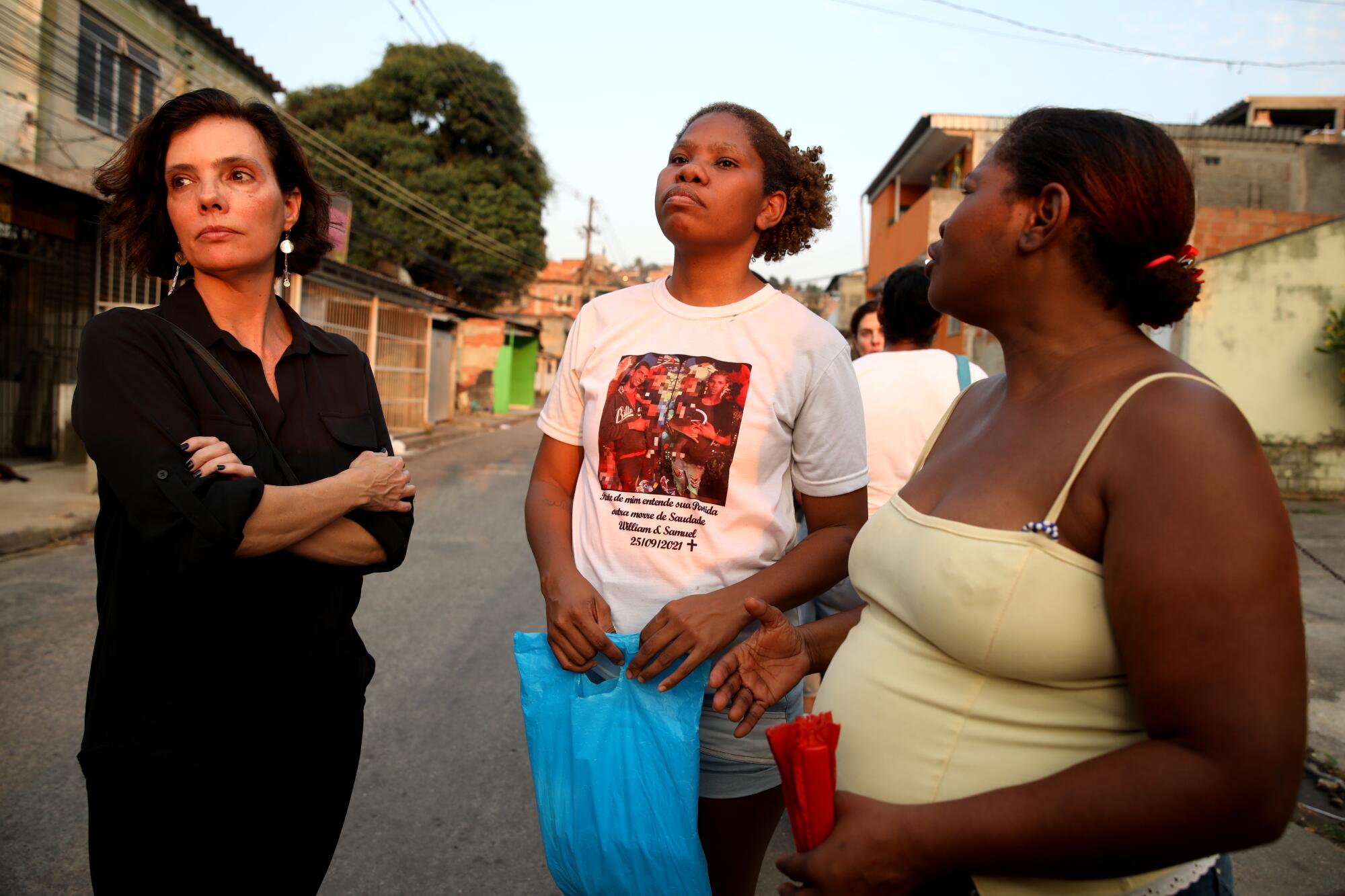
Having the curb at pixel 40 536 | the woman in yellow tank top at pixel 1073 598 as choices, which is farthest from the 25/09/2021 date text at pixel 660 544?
the curb at pixel 40 536

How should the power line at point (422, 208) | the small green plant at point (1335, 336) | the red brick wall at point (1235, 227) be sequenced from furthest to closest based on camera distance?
the power line at point (422, 208)
the red brick wall at point (1235, 227)
the small green plant at point (1335, 336)

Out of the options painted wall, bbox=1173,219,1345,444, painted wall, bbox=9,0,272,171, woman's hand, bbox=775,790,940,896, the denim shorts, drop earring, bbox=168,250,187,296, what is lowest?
the denim shorts

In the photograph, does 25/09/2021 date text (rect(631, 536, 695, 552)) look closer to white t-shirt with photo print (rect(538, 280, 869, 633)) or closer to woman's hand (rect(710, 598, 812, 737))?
white t-shirt with photo print (rect(538, 280, 869, 633))

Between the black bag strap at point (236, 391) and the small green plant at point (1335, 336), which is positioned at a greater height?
the small green plant at point (1335, 336)

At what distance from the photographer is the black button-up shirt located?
4.99ft

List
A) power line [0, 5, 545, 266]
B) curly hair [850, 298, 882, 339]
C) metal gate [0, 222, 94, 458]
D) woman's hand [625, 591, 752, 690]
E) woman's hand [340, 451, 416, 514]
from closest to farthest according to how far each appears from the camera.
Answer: woman's hand [625, 591, 752, 690]
woman's hand [340, 451, 416, 514]
curly hair [850, 298, 882, 339]
metal gate [0, 222, 94, 458]
power line [0, 5, 545, 266]

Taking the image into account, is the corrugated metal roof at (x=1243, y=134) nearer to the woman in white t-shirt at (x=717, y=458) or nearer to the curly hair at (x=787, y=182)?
the curly hair at (x=787, y=182)

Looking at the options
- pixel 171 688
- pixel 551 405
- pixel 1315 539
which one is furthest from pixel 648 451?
pixel 1315 539

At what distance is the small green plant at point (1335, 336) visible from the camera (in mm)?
10570

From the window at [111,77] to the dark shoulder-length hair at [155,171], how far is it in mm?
13145

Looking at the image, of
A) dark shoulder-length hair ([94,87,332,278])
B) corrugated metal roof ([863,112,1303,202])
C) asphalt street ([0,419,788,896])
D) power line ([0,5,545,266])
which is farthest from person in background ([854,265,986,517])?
power line ([0,5,545,266])

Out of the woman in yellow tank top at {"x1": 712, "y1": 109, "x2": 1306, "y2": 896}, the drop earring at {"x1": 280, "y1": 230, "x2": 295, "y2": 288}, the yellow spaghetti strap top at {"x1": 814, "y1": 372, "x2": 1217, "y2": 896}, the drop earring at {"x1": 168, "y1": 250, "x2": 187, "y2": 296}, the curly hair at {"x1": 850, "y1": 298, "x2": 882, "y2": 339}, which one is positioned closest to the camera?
the woman in yellow tank top at {"x1": 712, "y1": 109, "x2": 1306, "y2": 896}

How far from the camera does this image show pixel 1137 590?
997 millimetres

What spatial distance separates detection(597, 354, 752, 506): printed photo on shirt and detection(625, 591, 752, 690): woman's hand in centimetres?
24
